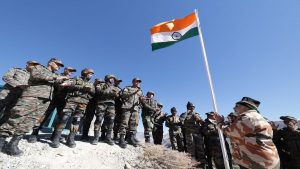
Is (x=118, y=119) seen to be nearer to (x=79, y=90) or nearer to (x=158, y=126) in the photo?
(x=79, y=90)

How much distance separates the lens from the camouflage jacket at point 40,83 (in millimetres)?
5531

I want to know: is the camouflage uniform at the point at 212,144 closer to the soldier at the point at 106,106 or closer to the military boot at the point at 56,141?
the soldier at the point at 106,106

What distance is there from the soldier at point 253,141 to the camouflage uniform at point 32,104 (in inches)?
186

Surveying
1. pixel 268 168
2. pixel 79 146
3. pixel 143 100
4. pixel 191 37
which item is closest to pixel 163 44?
pixel 191 37

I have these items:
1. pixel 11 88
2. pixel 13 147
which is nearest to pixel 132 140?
pixel 13 147

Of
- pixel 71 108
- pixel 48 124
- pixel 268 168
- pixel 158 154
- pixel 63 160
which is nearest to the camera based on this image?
pixel 268 168

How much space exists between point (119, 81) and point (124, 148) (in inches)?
96.6

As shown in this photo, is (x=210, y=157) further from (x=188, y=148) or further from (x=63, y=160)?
(x=63, y=160)

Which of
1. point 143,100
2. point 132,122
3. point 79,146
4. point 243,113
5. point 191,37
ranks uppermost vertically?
point 191,37

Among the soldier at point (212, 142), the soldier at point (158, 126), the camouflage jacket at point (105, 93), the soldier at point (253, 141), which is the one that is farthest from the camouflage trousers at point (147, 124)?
the soldier at point (253, 141)

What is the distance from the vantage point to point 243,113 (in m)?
4.26

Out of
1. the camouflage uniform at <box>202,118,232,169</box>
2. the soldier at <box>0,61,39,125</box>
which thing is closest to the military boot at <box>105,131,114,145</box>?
the soldier at <box>0,61,39,125</box>

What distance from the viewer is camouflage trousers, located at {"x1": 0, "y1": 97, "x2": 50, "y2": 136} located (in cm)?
497

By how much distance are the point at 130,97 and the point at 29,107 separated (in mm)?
3455
